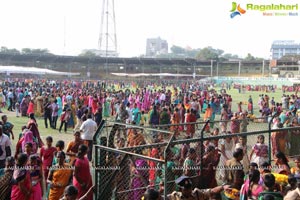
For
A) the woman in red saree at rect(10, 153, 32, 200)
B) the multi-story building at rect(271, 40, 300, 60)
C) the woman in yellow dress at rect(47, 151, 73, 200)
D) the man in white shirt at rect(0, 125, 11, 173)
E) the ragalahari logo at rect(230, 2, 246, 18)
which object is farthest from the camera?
the multi-story building at rect(271, 40, 300, 60)

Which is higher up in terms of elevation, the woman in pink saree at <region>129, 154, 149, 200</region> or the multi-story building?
the multi-story building

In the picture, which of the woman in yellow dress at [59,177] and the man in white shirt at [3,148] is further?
the man in white shirt at [3,148]

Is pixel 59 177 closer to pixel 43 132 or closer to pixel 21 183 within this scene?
pixel 21 183

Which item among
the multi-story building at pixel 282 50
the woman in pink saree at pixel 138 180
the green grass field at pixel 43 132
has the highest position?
the multi-story building at pixel 282 50

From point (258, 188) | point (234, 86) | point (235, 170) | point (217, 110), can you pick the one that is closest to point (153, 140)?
point (235, 170)

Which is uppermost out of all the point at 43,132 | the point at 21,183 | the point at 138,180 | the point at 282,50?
the point at 282,50

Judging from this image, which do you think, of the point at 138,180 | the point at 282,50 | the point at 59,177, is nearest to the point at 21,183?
the point at 59,177

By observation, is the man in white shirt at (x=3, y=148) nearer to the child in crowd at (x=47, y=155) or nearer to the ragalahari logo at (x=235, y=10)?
the child in crowd at (x=47, y=155)

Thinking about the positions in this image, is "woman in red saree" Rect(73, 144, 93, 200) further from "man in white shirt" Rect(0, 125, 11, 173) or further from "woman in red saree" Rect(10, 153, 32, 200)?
"man in white shirt" Rect(0, 125, 11, 173)

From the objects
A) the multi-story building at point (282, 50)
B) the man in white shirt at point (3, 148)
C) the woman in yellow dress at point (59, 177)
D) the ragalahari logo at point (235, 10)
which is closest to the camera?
the woman in yellow dress at point (59, 177)

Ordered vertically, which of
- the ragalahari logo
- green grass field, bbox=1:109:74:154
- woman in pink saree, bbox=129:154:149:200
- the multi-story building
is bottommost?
green grass field, bbox=1:109:74:154

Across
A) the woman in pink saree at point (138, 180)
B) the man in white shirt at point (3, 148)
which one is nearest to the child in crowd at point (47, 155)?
the man in white shirt at point (3, 148)

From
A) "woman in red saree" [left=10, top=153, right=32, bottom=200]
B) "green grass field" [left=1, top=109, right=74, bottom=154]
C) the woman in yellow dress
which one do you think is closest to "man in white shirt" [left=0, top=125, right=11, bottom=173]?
the woman in yellow dress

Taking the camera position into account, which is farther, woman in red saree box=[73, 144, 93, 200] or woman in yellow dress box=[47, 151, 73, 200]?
woman in yellow dress box=[47, 151, 73, 200]
